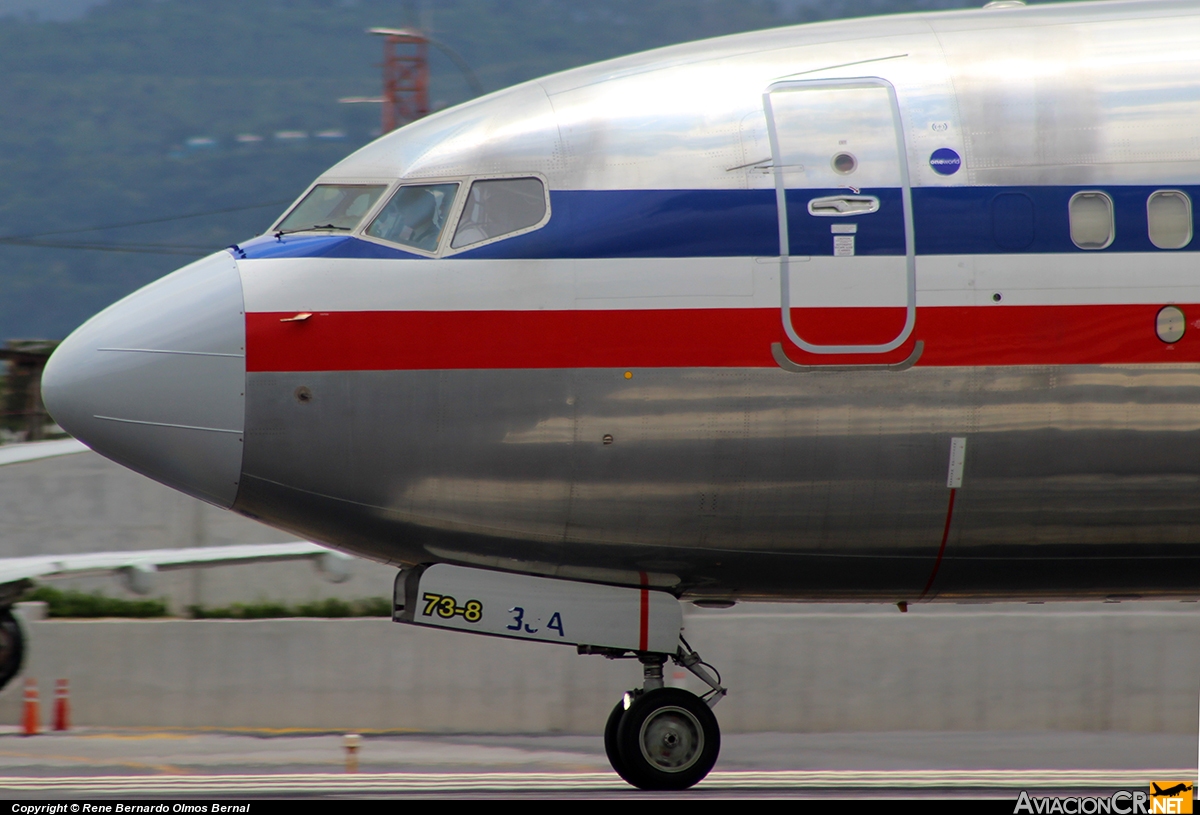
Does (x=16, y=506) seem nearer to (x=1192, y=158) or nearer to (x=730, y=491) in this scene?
(x=730, y=491)

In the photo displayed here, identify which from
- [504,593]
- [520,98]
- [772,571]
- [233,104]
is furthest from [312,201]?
[233,104]

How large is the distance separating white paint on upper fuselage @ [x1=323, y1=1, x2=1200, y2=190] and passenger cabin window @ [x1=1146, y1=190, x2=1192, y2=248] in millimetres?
121

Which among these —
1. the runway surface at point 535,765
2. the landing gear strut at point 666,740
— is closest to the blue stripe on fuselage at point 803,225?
the landing gear strut at point 666,740

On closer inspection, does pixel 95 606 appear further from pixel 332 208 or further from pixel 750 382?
pixel 750 382

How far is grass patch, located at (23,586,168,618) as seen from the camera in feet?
65.2

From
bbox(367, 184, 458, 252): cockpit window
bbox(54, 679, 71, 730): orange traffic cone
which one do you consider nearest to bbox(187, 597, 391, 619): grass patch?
bbox(54, 679, 71, 730): orange traffic cone

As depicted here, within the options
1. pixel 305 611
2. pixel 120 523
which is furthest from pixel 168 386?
pixel 120 523

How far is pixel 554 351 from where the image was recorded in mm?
8352

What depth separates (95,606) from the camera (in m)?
20.0

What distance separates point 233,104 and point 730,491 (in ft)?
498

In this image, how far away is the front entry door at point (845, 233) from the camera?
8.34 meters

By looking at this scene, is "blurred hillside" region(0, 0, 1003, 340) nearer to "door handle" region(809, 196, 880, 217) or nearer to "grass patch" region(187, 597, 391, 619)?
"grass patch" region(187, 597, 391, 619)

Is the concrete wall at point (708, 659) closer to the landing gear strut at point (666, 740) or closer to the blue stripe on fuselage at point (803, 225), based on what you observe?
the landing gear strut at point (666, 740)

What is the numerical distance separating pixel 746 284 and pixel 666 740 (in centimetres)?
311
